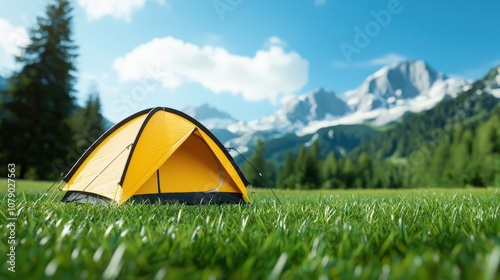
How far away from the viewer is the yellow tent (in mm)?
6703

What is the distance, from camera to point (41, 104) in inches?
1484

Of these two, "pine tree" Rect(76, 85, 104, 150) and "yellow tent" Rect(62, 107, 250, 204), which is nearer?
"yellow tent" Rect(62, 107, 250, 204)

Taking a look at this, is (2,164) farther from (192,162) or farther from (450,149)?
(450,149)

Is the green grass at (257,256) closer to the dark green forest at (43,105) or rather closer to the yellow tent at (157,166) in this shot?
the yellow tent at (157,166)

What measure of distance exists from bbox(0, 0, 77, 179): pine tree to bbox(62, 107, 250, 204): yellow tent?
3289cm

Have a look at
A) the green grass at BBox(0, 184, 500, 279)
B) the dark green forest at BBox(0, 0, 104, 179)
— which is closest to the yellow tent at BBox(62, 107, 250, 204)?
the green grass at BBox(0, 184, 500, 279)

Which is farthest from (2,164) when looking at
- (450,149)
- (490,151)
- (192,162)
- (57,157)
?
(450,149)

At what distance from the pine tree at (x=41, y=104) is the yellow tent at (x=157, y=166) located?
32.9m

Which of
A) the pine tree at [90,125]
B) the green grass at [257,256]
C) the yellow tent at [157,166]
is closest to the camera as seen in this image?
the green grass at [257,256]

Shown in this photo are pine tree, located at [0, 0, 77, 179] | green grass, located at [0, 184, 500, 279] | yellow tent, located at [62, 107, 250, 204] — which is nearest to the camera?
green grass, located at [0, 184, 500, 279]

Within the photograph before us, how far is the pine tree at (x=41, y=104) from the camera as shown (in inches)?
1431

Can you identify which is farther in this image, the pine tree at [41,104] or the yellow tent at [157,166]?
the pine tree at [41,104]

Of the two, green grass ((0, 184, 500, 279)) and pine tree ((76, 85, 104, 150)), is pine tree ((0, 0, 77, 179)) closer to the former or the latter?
pine tree ((76, 85, 104, 150))

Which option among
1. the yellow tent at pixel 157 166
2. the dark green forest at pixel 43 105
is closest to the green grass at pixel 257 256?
the yellow tent at pixel 157 166
